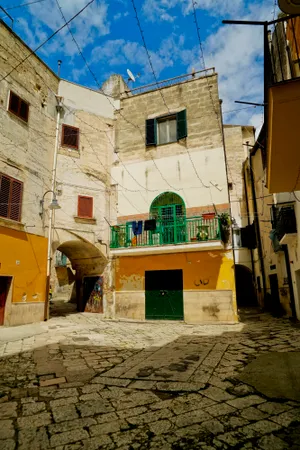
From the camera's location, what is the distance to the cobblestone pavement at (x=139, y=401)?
106 inches

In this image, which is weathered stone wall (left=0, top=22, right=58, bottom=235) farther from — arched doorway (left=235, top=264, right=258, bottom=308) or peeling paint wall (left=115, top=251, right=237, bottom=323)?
arched doorway (left=235, top=264, right=258, bottom=308)

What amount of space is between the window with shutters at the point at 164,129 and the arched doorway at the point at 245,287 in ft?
41.5

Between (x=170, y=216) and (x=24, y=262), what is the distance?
672 centimetres

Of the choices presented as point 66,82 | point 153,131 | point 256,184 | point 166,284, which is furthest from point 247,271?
point 66,82

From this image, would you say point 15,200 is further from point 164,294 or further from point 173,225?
point 164,294

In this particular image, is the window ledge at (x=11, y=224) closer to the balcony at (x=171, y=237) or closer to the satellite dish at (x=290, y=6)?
the balcony at (x=171, y=237)

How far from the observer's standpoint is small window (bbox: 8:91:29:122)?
38.0 ft

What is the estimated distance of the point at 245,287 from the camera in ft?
76.2

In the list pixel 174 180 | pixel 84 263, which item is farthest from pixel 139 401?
pixel 84 263

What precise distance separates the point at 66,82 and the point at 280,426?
1647cm

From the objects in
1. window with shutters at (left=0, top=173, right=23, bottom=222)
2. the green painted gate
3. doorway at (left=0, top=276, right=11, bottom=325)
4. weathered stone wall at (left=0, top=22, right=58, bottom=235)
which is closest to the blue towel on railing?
the green painted gate

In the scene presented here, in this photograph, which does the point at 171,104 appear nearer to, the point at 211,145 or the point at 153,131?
the point at 153,131

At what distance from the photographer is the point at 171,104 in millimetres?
14438

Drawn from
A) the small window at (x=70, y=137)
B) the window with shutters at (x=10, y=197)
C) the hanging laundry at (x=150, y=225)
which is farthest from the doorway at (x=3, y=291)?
the small window at (x=70, y=137)
